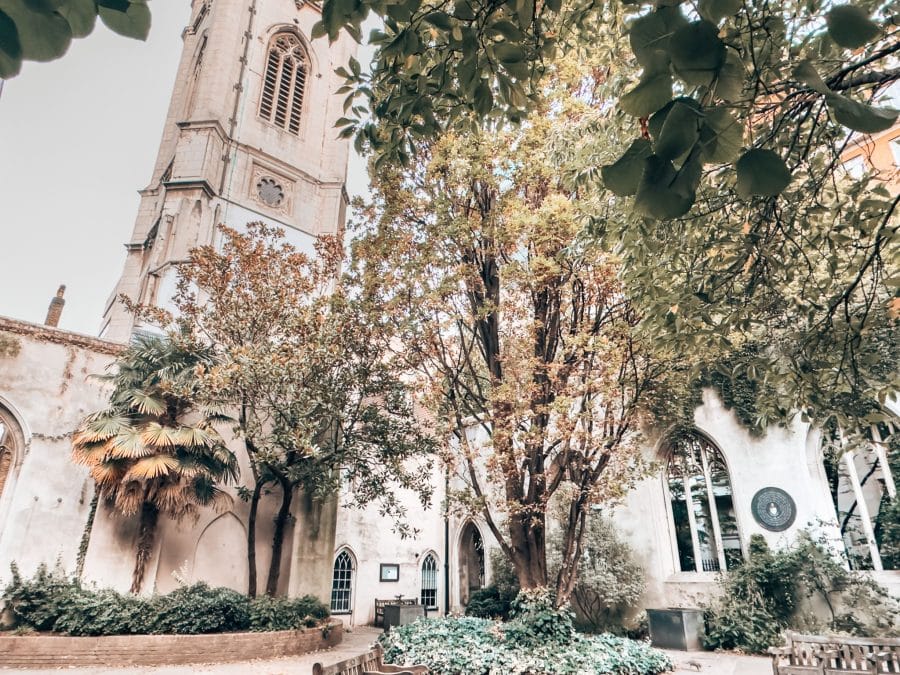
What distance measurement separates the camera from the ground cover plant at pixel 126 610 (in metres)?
10.1

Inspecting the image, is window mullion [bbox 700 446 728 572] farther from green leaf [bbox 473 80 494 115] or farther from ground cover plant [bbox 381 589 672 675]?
green leaf [bbox 473 80 494 115]

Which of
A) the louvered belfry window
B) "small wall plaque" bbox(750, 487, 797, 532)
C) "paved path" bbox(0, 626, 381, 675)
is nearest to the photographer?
"paved path" bbox(0, 626, 381, 675)

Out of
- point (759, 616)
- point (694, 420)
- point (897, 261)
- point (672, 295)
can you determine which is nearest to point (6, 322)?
point (672, 295)

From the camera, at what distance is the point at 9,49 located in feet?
3.46

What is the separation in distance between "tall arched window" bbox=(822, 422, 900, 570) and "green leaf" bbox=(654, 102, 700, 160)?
12.1 metres

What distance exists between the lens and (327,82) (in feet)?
96.9

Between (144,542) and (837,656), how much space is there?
13.0m

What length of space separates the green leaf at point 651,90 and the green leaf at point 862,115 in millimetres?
421

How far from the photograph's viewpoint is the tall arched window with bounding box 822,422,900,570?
10.7 metres

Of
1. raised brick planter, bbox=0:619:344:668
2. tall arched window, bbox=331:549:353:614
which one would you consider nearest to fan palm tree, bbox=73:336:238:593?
raised brick planter, bbox=0:619:344:668

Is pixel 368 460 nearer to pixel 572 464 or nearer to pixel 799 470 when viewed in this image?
pixel 572 464

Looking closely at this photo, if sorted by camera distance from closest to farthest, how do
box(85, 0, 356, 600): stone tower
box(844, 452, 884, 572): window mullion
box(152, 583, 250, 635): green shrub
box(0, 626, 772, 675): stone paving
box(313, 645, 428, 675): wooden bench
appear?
box(313, 645, 428, 675): wooden bench < box(0, 626, 772, 675): stone paving < box(152, 583, 250, 635): green shrub < box(844, 452, 884, 572): window mullion < box(85, 0, 356, 600): stone tower

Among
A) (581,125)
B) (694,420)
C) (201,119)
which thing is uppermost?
(201,119)

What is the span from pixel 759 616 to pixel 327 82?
30.4 m
